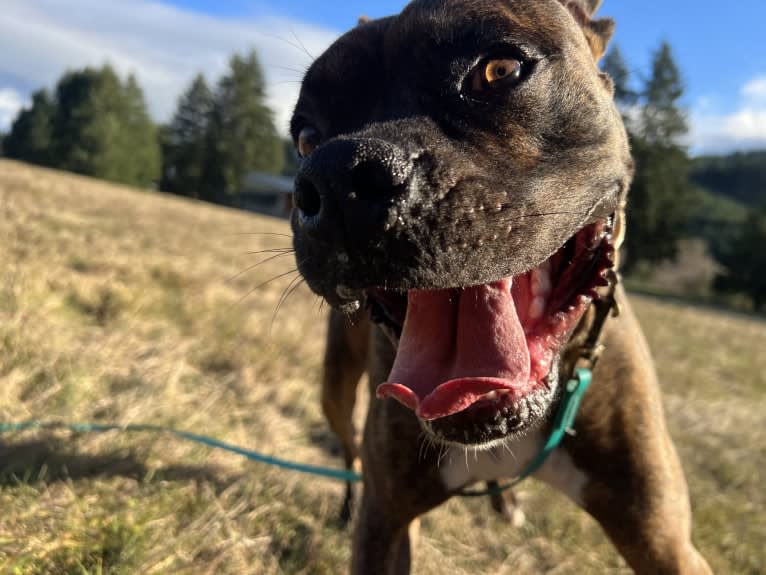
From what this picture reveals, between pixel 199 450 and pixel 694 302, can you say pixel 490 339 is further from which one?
pixel 694 302

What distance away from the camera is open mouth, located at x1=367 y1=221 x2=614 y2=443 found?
1.68 meters

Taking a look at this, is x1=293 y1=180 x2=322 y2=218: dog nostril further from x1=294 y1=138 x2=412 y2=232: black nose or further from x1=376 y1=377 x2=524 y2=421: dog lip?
x1=376 y1=377 x2=524 y2=421: dog lip

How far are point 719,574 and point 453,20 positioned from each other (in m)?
2.77

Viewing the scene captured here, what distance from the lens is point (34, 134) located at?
139ft

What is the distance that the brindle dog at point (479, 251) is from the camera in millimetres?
1504

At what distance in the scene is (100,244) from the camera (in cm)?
723

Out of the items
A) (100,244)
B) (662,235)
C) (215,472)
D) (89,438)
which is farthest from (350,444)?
(662,235)

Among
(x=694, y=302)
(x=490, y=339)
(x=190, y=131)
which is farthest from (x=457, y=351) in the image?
(x=190, y=131)

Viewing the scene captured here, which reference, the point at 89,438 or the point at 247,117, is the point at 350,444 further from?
the point at 247,117

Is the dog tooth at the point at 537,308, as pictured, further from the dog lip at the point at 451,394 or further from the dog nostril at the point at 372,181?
the dog nostril at the point at 372,181

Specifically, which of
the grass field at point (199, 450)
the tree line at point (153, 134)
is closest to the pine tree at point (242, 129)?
the tree line at point (153, 134)

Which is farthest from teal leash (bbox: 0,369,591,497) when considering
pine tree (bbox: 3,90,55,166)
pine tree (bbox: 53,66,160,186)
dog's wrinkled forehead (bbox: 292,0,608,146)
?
pine tree (bbox: 3,90,55,166)

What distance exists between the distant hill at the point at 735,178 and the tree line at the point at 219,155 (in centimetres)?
10

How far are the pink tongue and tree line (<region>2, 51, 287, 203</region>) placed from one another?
36.5m
